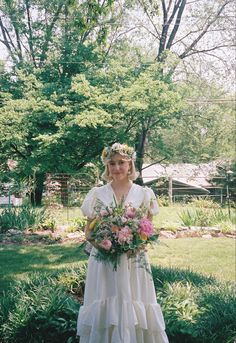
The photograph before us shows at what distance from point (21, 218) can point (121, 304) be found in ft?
22.7

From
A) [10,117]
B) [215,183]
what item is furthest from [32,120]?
[215,183]

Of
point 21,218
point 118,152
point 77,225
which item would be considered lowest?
point 77,225

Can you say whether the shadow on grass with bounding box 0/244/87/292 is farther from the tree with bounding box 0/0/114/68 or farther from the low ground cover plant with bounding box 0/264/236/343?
the tree with bounding box 0/0/114/68

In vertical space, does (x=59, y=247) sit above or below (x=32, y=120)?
below

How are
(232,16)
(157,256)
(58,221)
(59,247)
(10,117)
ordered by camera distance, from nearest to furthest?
1. (157,256)
2. (59,247)
3. (58,221)
4. (10,117)
5. (232,16)

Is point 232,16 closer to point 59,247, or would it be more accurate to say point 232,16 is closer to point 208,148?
point 208,148

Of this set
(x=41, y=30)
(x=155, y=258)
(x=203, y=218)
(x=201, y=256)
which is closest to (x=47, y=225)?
(x=155, y=258)

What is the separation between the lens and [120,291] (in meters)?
2.96

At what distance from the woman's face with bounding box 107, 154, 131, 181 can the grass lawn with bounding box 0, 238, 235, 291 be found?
3.13 m

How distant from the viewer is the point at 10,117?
14.0 m

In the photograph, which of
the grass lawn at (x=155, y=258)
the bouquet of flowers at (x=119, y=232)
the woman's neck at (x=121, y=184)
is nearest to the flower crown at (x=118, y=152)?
the woman's neck at (x=121, y=184)

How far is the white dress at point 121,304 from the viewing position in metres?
2.92

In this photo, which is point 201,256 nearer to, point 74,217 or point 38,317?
point 74,217

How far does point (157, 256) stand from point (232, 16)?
16932 mm
